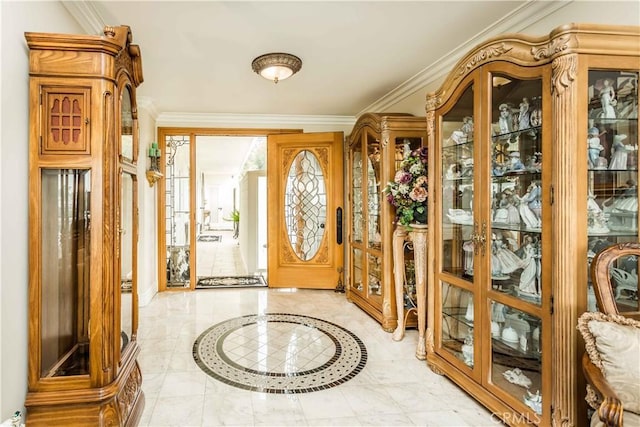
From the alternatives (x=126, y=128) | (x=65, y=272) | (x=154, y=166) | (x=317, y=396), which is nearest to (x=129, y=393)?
(x=65, y=272)

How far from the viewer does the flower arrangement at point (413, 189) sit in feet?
9.52

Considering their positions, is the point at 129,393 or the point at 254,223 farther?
the point at 254,223

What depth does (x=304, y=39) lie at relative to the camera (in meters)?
2.69

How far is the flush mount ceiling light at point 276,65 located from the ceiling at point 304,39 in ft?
0.17

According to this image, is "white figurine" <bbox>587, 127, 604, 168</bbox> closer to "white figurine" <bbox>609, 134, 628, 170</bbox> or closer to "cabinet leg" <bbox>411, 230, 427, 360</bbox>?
"white figurine" <bbox>609, 134, 628, 170</bbox>

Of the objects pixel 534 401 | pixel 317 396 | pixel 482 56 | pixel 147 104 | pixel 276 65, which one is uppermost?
pixel 147 104

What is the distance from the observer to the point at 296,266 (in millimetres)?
5039

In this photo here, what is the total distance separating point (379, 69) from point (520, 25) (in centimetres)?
128

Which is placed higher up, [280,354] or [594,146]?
[594,146]

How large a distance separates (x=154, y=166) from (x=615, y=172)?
4.57 m

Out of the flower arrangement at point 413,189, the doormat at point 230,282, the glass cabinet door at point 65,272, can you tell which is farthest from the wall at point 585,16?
the doormat at point 230,282

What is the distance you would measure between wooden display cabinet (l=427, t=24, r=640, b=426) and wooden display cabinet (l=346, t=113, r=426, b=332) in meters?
0.97

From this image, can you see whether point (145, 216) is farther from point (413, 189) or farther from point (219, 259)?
point (219, 259)

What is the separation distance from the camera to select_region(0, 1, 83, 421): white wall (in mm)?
1483
